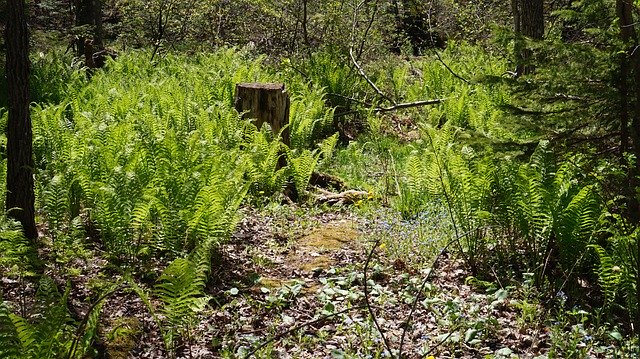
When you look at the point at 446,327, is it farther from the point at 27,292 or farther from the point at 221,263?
the point at 27,292

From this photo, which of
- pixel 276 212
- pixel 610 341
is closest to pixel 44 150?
→ pixel 276 212

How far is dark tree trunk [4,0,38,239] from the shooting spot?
386cm

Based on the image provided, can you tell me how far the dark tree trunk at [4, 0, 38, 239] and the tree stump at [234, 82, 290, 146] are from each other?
331 centimetres

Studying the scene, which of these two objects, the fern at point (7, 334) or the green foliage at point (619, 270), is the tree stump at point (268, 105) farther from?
the fern at point (7, 334)

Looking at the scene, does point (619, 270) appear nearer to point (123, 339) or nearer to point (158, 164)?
point (123, 339)

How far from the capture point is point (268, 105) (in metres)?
7.18

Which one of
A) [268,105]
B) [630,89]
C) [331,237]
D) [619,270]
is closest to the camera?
[619,270]

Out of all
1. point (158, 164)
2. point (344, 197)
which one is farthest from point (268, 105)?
point (158, 164)

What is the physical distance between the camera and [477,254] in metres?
4.57

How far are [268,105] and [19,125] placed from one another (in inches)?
136

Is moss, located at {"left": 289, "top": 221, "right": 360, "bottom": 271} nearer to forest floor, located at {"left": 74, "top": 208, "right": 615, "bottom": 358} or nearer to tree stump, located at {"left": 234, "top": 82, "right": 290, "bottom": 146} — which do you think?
forest floor, located at {"left": 74, "top": 208, "right": 615, "bottom": 358}

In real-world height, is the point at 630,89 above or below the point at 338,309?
above

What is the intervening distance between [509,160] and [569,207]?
2.91ft

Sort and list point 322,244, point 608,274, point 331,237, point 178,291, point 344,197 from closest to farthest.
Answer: point 178,291 < point 608,274 < point 322,244 < point 331,237 < point 344,197
